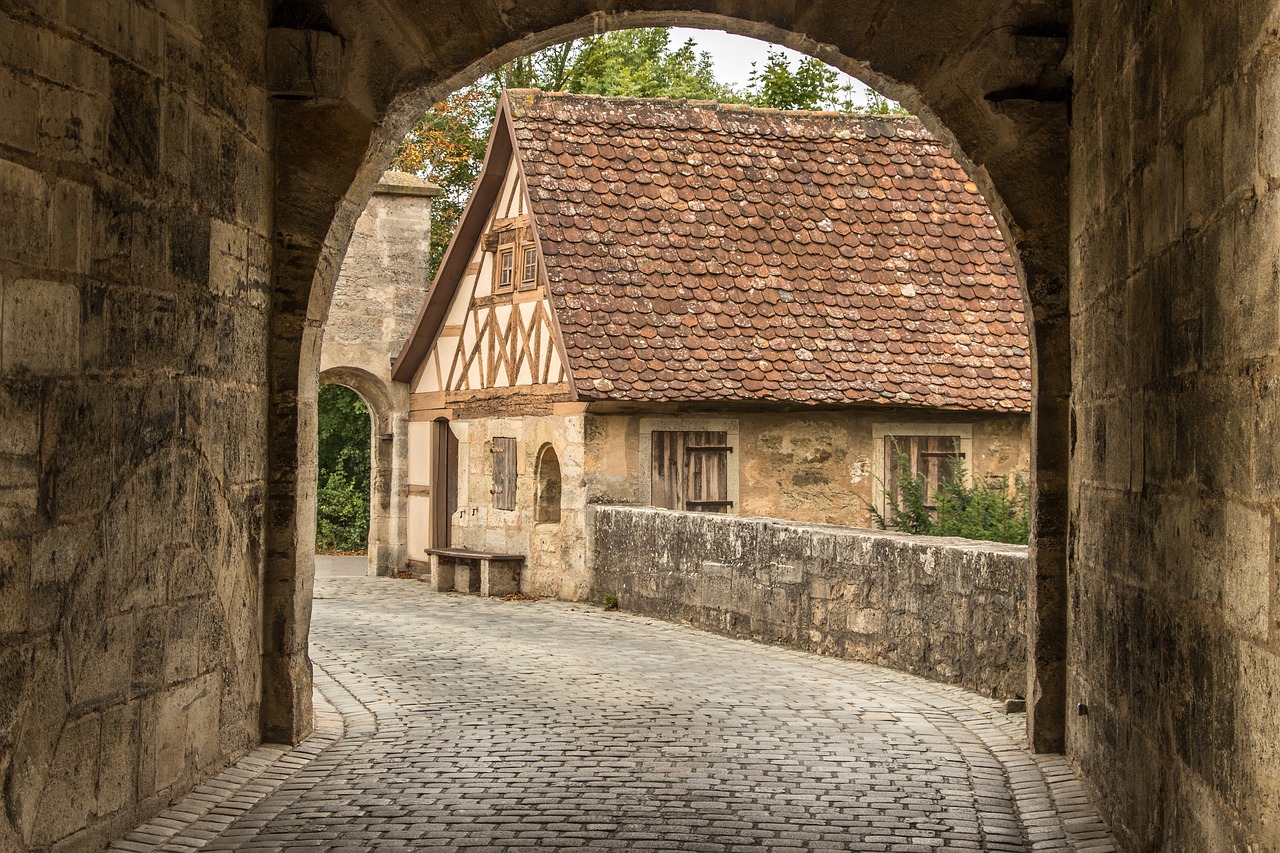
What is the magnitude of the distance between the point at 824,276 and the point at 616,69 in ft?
47.3

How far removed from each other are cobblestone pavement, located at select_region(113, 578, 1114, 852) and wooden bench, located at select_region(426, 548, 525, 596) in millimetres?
6086

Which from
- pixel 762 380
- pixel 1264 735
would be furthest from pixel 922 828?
pixel 762 380

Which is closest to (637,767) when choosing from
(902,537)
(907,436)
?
(902,537)

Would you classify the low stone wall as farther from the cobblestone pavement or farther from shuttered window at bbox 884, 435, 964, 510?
shuttered window at bbox 884, 435, 964, 510

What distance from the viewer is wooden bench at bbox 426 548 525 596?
54.9 feet

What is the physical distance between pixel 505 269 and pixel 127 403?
12527 millimetres

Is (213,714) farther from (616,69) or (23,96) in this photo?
(616,69)

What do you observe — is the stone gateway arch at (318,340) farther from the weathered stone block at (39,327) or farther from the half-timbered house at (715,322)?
the half-timbered house at (715,322)

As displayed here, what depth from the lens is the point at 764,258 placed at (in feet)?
55.1

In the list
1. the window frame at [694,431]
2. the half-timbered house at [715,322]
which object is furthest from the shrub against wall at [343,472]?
the window frame at [694,431]

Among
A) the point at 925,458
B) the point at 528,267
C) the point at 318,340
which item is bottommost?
the point at 925,458

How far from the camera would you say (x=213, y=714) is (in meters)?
6.14

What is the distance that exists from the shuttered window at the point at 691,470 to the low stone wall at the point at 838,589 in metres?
1.25

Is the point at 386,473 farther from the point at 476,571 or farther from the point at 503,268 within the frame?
the point at 503,268
